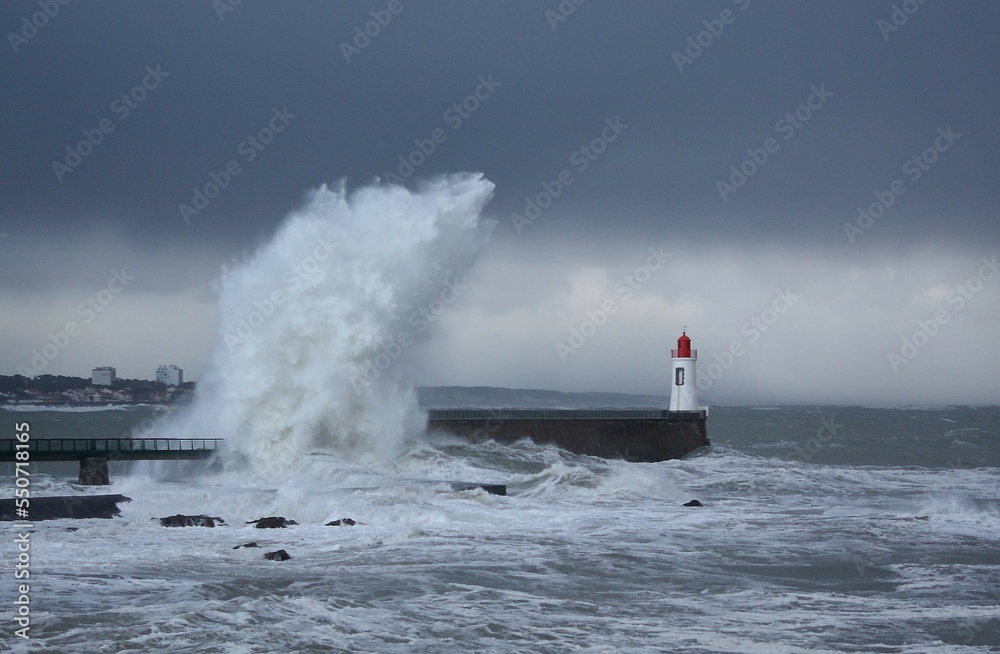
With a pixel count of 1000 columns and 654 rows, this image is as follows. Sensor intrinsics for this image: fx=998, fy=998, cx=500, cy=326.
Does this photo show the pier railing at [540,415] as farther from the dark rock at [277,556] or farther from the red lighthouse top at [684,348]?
the dark rock at [277,556]

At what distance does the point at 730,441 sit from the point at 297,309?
27.4 metres

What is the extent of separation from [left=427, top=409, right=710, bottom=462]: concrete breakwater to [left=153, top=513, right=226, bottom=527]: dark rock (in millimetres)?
13919

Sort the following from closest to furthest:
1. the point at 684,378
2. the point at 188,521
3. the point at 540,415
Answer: the point at 188,521 < the point at 540,415 < the point at 684,378

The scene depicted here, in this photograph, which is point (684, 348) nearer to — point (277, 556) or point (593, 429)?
point (593, 429)

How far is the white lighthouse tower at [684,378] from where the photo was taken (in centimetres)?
3466

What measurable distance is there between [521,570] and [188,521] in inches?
225

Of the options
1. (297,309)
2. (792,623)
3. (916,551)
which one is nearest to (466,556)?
(792,623)

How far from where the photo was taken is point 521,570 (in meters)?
11.6

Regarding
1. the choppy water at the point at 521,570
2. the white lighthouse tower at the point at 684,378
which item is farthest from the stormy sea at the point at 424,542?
the white lighthouse tower at the point at 684,378

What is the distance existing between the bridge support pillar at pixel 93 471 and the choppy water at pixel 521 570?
2.67 feet

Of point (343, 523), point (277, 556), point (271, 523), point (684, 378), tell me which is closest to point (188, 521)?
point (271, 523)

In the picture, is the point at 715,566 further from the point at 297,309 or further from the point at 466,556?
the point at 297,309

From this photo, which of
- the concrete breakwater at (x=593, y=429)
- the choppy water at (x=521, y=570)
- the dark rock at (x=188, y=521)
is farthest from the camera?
the concrete breakwater at (x=593, y=429)

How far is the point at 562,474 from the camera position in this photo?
2158 centimetres
